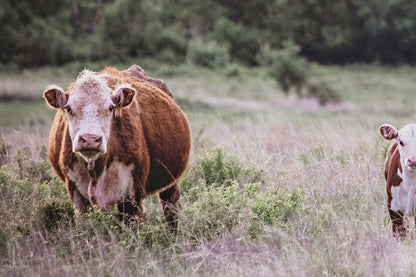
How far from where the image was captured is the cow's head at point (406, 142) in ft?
14.4

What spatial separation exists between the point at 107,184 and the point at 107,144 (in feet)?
1.28

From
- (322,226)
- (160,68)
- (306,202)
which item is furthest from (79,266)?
(160,68)

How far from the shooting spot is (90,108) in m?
4.13

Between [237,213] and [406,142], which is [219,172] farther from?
[406,142]

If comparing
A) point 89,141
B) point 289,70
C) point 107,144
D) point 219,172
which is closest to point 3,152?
point 219,172

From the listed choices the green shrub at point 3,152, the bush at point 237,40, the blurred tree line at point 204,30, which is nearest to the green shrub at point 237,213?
the green shrub at point 3,152

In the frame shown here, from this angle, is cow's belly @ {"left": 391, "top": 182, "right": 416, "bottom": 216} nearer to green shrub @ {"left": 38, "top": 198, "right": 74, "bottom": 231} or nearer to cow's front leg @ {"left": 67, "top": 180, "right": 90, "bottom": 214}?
cow's front leg @ {"left": 67, "top": 180, "right": 90, "bottom": 214}

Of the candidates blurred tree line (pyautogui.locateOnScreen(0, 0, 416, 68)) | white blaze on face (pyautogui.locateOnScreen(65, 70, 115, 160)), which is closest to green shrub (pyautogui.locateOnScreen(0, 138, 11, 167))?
white blaze on face (pyautogui.locateOnScreen(65, 70, 115, 160))

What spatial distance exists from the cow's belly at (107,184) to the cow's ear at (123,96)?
1.90 feet

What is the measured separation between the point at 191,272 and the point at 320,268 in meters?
1.10

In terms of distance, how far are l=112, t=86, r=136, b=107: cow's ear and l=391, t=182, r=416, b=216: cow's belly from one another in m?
2.83

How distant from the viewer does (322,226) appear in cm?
486

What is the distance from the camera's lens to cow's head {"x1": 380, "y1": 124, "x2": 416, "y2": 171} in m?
4.39

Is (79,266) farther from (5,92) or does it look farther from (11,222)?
(5,92)
